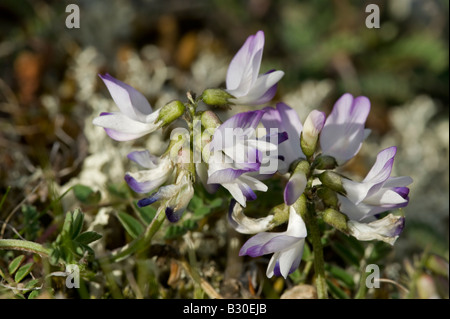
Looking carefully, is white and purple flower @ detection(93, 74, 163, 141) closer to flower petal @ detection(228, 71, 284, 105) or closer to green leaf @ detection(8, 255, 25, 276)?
flower petal @ detection(228, 71, 284, 105)

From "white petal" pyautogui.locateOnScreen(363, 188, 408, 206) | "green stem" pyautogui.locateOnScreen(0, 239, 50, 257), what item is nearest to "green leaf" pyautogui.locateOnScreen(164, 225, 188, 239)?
"green stem" pyautogui.locateOnScreen(0, 239, 50, 257)

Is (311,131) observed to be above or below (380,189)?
above

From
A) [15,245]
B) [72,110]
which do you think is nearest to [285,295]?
[15,245]

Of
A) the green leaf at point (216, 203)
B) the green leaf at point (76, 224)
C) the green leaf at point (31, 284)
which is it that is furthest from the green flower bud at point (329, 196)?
the green leaf at point (31, 284)

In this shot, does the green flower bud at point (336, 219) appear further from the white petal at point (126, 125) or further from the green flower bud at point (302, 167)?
the white petal at point (126, 125)

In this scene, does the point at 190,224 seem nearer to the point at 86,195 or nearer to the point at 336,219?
the point at 86,195

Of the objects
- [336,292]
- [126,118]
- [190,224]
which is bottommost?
[336,292]

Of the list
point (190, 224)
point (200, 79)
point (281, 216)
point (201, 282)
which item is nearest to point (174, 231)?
point (190, 224)

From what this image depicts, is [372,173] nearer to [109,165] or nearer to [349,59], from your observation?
[109,165]
